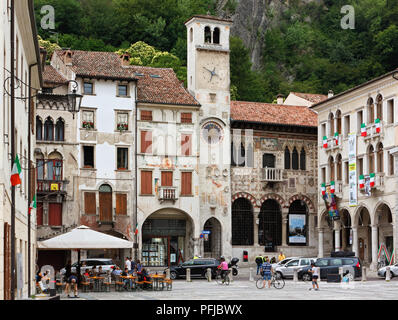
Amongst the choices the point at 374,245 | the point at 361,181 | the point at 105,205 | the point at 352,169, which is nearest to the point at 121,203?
the point at 105,205

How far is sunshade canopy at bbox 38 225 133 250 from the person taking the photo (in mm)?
33219

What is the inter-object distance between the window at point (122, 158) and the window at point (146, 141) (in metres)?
1.21

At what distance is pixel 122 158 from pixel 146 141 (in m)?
2.13

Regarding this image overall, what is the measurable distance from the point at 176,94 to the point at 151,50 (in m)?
22.8

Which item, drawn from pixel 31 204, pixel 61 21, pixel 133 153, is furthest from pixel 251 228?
pixel 61 21

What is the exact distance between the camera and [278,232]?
6112cm

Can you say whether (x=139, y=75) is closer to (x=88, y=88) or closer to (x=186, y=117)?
(x=186, y=117)

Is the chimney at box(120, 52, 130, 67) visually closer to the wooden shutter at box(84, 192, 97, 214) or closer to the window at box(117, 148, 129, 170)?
the window at box(117, 148, 129, 170)

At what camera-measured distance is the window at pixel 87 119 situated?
55188 mm

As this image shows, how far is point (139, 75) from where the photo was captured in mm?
59562

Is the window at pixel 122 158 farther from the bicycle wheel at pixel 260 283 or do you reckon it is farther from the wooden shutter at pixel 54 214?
the bicycle wheel at pixel 260 283

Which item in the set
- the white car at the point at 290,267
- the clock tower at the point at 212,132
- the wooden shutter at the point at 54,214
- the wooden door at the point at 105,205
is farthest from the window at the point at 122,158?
the white car at the point at 290,267

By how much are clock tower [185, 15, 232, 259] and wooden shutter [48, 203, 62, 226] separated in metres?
10.1
